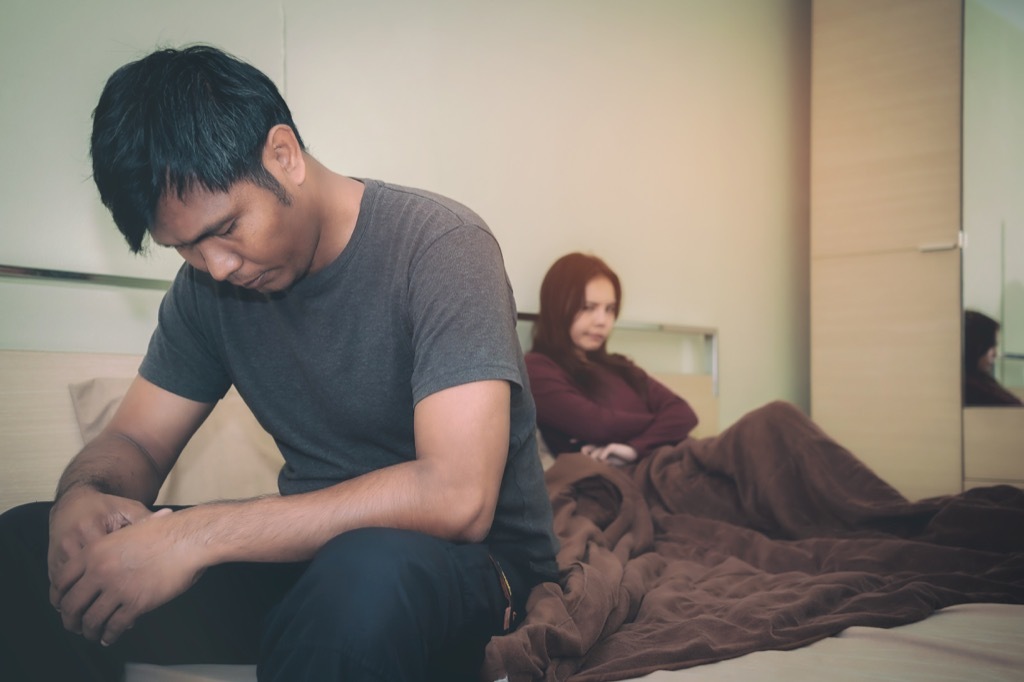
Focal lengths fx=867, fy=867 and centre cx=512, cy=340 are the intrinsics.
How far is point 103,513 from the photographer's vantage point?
1013mm

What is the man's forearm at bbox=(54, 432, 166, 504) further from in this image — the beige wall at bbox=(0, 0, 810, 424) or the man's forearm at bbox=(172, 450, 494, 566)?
the beige wall at bbox=(0, 0, 810, 424)

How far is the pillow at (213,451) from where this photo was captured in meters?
1.58

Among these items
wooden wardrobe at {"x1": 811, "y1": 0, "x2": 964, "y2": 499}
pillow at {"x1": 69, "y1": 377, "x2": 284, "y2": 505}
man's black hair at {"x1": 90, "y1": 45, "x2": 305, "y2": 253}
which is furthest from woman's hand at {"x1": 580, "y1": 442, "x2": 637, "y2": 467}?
wooden wardrobe at {"x1": 811, "y1": 0, "x2": 964, "y2": 499}

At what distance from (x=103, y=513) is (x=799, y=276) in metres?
3.81

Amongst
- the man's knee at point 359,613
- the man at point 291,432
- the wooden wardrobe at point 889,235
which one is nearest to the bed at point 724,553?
the man at point 291,432

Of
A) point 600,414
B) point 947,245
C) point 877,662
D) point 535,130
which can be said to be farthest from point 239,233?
point 947,245

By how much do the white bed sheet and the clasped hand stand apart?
18cm

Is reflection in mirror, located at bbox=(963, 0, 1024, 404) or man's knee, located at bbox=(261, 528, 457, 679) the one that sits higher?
reflection in mirror, located at bbox=(963, 0, 1024, 404)

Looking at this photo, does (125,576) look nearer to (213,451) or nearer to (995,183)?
(213,451)

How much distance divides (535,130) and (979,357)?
2.08m

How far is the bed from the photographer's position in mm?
1129

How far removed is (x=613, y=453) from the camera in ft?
8.09

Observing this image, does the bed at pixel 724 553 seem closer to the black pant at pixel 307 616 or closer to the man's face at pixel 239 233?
the black pant at pixel 307 616

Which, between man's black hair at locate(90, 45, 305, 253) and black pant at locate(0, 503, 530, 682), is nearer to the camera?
Result: black pant at locate(0, 503, 530, 682)
